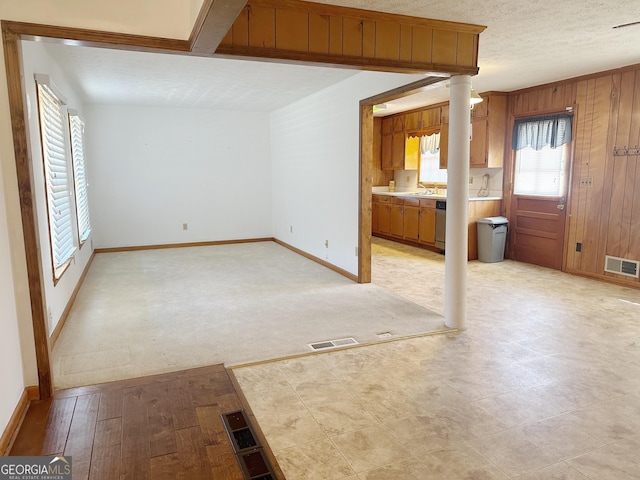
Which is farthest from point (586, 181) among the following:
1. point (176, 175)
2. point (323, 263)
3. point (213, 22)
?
point (176, 175)

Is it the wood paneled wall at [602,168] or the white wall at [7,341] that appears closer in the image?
the white wall at [7,341]

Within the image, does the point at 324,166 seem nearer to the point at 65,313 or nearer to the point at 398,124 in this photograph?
the point at 398,124

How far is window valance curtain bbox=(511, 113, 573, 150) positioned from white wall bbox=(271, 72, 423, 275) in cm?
265

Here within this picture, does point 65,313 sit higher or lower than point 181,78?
lower

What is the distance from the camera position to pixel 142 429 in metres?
2.36

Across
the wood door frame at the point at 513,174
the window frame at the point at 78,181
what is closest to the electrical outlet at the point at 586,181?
the wood door frame at the point at 513,174

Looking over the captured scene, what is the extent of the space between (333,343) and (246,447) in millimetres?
1394

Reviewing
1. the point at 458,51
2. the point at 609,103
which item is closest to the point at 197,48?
the point at 458,51

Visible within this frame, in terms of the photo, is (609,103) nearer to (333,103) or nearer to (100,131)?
(333,103)

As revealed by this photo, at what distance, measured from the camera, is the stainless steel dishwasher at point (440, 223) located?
23.0 feet

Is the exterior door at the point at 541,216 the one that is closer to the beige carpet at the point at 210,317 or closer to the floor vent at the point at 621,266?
the floor vent at the point at 621,266

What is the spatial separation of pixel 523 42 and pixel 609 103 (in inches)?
80.0

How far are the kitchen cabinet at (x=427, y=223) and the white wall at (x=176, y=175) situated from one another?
9.56 feet

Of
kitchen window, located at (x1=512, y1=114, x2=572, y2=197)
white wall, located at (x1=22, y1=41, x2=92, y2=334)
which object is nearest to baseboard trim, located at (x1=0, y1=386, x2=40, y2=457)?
A: white wall, located at (x1=22, y1=41, x2=92, y2=334)
